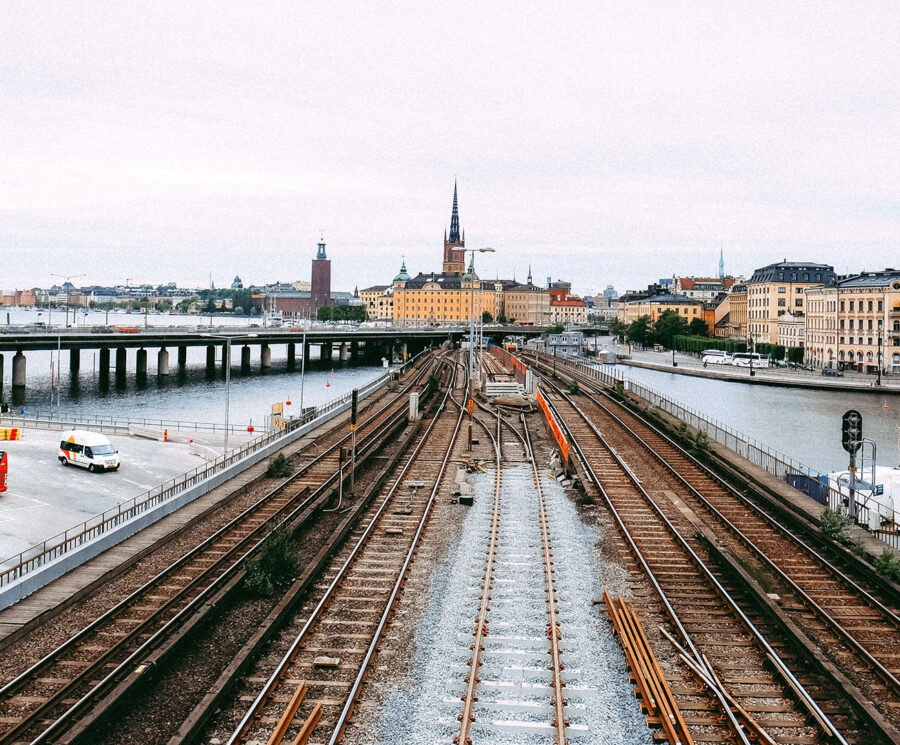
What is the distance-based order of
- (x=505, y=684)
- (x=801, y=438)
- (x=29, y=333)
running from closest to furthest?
(x=505, y=684) → (x=801, y=438) → (x=29, y=333)

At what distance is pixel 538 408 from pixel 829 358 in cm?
6630

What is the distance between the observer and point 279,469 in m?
28.8

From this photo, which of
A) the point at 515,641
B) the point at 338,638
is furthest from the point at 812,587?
the point at 338,638

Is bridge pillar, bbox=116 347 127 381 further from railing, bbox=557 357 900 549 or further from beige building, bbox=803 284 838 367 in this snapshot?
beige building, bbox=803 284 838 367

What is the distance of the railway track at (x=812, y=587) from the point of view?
41.6ft

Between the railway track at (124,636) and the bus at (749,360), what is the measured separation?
315ft

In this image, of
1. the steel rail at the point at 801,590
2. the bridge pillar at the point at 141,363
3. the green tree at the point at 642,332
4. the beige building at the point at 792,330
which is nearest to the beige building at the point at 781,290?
the beige building at the point at 792,330

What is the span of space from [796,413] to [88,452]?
54560 mm

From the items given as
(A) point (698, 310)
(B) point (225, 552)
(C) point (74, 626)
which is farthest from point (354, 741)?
(A) point (698, 310)

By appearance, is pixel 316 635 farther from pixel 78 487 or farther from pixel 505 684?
pixel 78 487

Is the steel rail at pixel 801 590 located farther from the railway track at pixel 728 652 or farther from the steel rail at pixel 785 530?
the railway track at pixel 728 652

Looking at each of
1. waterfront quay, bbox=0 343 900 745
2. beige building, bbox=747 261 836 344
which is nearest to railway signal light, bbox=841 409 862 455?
waterfront quay, bbox=0 343 900 745

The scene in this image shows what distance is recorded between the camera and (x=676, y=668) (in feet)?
42.8

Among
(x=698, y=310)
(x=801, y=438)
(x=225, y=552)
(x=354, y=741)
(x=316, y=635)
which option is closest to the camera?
(x=354, y=741)
